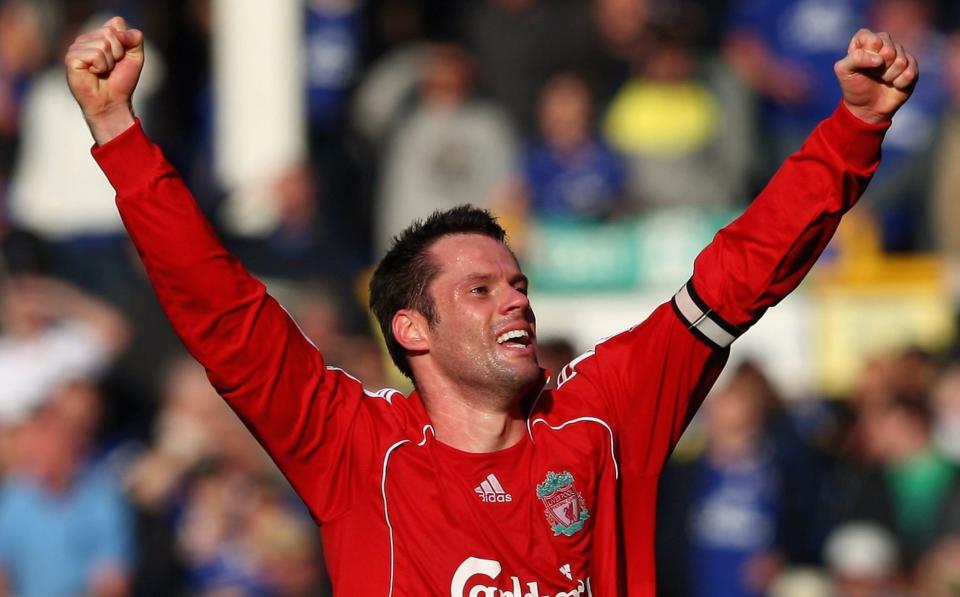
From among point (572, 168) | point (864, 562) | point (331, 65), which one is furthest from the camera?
point (331, 65)

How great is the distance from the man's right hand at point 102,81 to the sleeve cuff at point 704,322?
4.57ft

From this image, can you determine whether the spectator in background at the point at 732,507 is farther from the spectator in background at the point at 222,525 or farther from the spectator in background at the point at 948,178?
the spectator in background at the point at 948,178

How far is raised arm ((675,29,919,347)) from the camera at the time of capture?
421 centimetres

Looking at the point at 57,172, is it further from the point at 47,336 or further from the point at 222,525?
the point at 222,525

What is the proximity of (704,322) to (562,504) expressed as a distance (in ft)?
1.84

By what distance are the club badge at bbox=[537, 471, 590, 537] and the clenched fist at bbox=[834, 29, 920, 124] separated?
3.67ft

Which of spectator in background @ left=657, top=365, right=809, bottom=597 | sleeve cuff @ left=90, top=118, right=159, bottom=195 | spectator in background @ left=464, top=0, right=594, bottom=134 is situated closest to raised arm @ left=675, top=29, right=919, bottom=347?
sleeve cuff @ left=90, top=118, right=159, bottom=195

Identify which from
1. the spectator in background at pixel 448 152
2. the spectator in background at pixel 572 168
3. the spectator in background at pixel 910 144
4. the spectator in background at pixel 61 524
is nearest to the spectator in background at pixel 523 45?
the spectator in background at pixel 448 152

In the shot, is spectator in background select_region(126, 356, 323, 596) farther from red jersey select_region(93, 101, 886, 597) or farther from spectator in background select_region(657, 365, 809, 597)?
red jersey select_region(93, 101, 886, 597)

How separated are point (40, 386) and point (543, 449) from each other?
20.1ft

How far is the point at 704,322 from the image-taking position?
14.2ft

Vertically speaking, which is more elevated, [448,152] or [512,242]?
[448,152]

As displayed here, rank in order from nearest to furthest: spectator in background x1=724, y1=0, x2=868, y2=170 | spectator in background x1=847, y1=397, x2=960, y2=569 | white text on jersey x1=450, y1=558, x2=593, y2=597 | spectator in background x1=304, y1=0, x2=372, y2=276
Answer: white text on jersey x1=450, y1=558, x2=593, y2=597
spectator in background x1=847, y1=397, x2=960, y2=569
spectator in background x1=724, y1=0, x2=868, y2=170
spectator in background x1=304, y1=0, x2=372, y2=276

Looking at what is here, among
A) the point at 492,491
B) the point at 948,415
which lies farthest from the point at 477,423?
the point at 948,415
